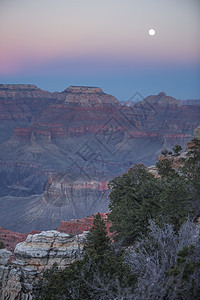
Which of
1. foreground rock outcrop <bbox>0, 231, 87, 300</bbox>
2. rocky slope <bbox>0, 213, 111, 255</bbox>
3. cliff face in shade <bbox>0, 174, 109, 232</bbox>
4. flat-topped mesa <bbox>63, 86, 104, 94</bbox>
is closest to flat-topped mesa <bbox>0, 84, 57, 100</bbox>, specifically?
flat-topped mesa <bbox>63, 86, 104, 94</bbox>

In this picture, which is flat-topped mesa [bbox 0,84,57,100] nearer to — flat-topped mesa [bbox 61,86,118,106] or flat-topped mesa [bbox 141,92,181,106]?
flat-topped mesa [bbox 61,86,118,106]

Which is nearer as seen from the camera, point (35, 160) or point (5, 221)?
point (5, 221)

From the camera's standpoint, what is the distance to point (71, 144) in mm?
114500

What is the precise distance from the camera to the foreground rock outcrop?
10.3 metres

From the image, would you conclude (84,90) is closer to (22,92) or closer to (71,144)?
(71,144)

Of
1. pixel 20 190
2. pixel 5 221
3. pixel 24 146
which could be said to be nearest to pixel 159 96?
pixel 24 146

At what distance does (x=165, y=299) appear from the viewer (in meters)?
5.77

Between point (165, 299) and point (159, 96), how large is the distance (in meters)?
136

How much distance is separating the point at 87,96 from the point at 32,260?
120 meters

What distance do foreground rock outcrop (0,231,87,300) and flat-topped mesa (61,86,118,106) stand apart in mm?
116298

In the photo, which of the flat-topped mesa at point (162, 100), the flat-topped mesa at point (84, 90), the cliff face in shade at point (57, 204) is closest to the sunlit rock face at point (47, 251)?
the cliff face in shade at point (57, 204)

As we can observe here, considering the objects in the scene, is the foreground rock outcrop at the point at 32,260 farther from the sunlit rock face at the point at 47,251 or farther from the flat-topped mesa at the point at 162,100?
the flat-topped mesa at the point at 162,100

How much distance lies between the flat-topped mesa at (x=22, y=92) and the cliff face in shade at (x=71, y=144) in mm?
480

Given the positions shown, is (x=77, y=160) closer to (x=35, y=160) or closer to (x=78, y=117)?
(x=35, y=160)
